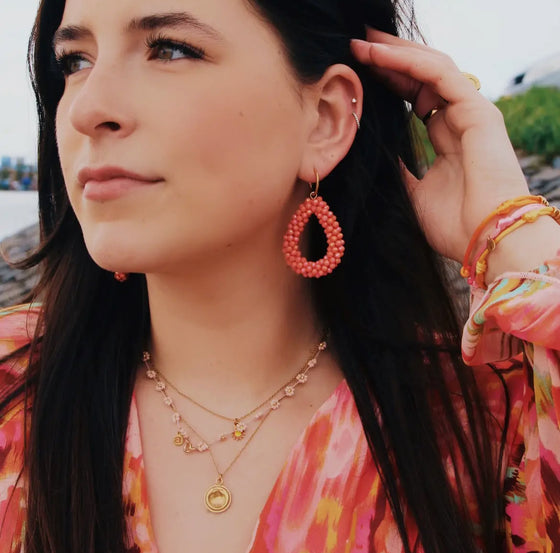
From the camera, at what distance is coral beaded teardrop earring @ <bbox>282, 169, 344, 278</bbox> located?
73.4 inches

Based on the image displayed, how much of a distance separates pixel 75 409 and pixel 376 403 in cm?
75

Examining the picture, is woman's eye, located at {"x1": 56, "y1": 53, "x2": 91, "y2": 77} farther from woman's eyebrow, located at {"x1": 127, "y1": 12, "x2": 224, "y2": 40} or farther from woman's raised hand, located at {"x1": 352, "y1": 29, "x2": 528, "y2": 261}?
woman's raised hand, located at {"x1": 352, "y1": 29, "x2": 528, "y2": 261}

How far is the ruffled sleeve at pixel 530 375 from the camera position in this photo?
4.66ft

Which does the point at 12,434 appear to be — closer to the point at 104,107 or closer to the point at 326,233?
the point at 104,107

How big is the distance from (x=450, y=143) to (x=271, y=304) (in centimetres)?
65

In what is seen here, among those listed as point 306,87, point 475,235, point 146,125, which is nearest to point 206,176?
point 146,125

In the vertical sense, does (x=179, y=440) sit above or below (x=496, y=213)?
below

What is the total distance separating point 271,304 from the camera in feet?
6.25

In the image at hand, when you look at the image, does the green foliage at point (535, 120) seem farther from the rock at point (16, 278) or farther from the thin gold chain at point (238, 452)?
the thin gold chain at point (238, 452)

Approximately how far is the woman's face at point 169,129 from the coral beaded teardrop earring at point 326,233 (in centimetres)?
19

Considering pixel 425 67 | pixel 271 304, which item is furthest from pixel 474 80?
pixel 271 304

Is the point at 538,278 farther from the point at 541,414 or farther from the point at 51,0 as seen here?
the point at 51,0

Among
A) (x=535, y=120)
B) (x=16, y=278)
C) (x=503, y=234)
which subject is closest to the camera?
(x=503, y=234)

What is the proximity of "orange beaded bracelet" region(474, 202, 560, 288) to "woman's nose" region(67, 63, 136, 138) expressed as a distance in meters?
0.84
